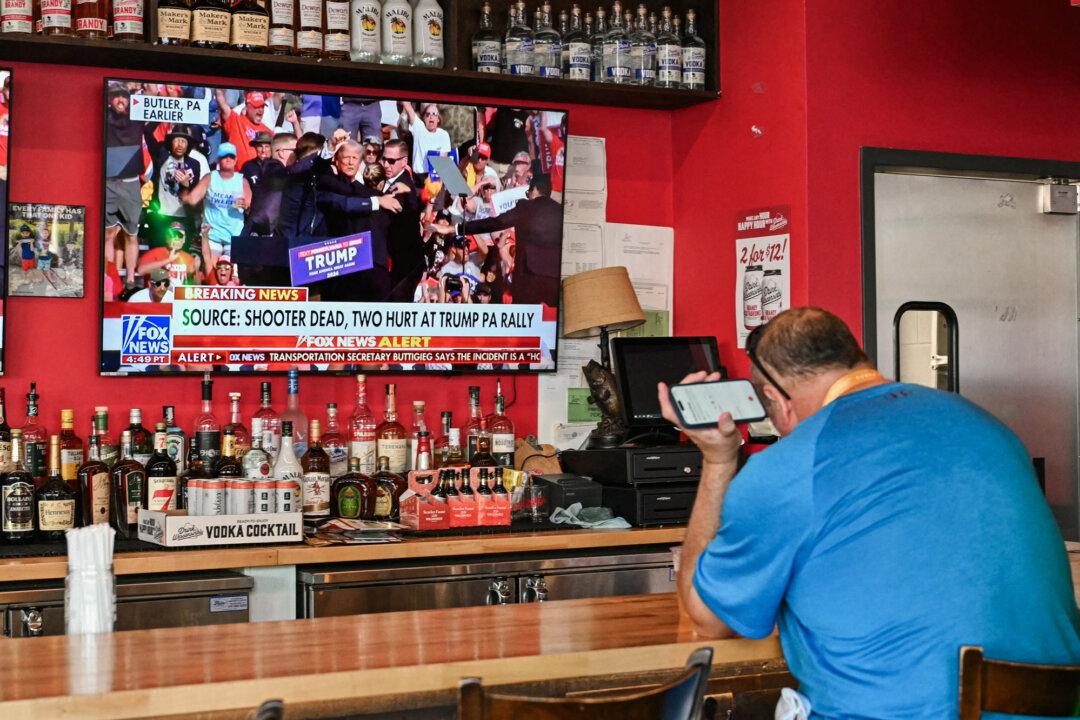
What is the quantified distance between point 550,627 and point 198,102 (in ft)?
7.67

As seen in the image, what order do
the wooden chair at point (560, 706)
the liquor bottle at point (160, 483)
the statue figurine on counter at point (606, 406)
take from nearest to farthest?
the wooden chair at point (560, 706)
the liquor bottle at point (160, 483)
the statue figurine on counter at point (606, 406)

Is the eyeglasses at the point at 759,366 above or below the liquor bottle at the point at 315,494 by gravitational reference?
above

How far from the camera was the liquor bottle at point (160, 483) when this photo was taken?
3.69m

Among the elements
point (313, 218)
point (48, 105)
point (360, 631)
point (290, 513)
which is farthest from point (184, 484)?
point (360, 631)

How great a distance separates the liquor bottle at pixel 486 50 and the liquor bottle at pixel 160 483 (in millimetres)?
1681

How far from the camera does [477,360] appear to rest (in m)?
4.42

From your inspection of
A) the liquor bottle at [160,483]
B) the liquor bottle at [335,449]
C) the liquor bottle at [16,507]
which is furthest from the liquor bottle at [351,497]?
the liquor bottle at [16,507]

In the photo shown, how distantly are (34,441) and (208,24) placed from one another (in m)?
1.38

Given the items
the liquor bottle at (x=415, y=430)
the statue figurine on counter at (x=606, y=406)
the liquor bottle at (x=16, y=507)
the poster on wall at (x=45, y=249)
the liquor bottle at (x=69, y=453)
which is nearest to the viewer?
the liquor bottle at (x=16, y=507)

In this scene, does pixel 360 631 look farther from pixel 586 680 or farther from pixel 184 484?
pixel 184 484

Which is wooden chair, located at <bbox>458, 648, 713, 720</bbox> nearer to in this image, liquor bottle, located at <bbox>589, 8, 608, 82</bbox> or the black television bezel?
the black television bezel

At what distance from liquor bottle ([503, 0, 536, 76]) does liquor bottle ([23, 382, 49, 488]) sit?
1.89 meters

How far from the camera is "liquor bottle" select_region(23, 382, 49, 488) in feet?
12.3

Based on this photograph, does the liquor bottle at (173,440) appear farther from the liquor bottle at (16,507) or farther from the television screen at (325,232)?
the liquor bottle at (16,507)
